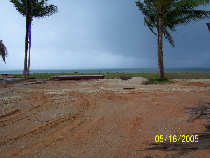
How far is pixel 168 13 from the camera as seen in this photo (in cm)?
1134

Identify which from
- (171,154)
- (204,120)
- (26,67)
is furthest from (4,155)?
(26,67)

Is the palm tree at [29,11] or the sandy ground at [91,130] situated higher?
the palm tree at [29,11]

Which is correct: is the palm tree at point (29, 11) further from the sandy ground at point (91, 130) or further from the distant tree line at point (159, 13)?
the sandy ground at point (91, 130)

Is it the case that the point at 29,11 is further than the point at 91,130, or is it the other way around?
the point at 29,11

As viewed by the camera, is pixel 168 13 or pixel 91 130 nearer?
pixel 91 130

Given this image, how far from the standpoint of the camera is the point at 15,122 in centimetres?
310

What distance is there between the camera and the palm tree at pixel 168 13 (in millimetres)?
10656

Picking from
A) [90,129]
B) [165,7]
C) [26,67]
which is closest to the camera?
[90,129]

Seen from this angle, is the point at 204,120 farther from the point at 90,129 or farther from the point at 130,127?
the point at 90,129

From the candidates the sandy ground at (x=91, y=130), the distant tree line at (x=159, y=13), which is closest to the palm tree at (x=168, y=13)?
the distant tree line at (x=159, y=13)

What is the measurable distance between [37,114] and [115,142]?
230 centimetres

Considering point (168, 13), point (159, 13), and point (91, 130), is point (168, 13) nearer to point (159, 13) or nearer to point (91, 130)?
point (159, 13)

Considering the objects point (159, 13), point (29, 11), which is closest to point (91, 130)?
point (159, 13)

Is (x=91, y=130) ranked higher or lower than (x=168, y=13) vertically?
lower
